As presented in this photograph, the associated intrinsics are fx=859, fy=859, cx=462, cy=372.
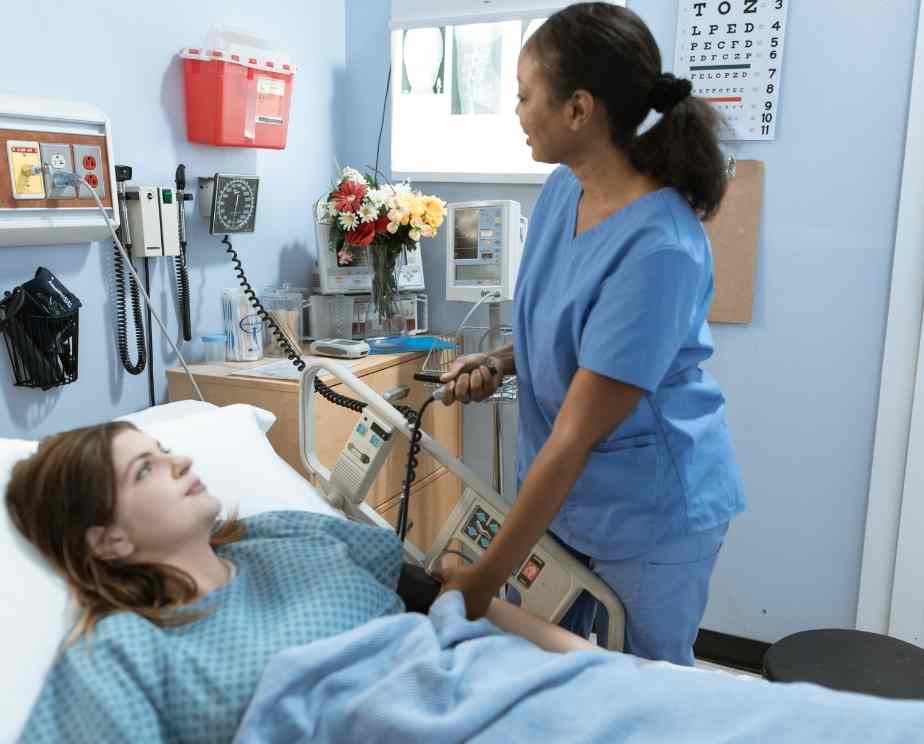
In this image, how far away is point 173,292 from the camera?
86.8 inches

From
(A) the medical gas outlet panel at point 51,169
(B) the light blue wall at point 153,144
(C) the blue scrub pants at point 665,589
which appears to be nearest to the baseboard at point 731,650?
(C) the blue scrub pants at point 665,589

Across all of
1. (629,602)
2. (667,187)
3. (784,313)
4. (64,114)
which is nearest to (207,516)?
(629,602)

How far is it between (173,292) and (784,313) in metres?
1.63

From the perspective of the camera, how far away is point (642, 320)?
47.1 inches

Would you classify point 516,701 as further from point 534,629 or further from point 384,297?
point 384,297

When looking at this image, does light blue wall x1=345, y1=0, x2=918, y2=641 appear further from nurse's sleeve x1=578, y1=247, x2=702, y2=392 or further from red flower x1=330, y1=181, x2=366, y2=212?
nurse's sleeve x1=578, y1=247, x2=702, y2=392

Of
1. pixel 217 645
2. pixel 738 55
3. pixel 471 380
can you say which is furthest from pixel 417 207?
pixel 217 645

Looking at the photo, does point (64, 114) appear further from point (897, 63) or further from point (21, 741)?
point (897, 63)

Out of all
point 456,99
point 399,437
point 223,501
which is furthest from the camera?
point 456,99

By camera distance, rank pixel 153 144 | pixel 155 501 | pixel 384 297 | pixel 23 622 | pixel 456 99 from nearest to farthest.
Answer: pixel 23 622, pixel 155 501, pixel 153 144, pixel 384 297, pixel 456 99

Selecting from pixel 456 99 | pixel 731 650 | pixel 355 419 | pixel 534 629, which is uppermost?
pixel 456 99

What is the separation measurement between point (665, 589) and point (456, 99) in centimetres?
187

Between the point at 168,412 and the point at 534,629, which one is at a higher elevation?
the point at 168,412

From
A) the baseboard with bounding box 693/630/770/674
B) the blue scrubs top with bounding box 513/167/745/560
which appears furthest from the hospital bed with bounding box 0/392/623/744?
the baseboard with bounding box 693/630/770/674
